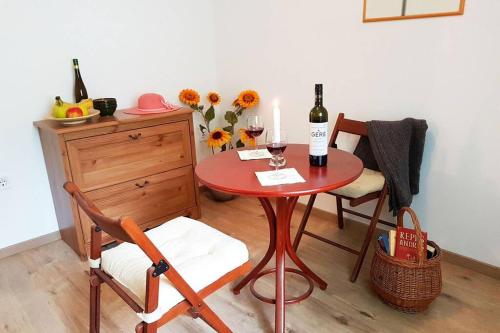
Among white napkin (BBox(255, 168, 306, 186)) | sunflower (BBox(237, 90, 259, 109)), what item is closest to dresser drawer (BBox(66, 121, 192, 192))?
sunflower (BBox(237, 90, 259, 109))

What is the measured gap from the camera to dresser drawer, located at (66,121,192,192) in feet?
7.47

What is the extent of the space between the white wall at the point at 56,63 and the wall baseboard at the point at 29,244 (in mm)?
33

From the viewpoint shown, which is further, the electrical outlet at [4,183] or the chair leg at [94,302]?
the electrical outlet at [4,183]

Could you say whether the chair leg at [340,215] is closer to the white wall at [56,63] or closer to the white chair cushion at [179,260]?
the white chair cushion at [179,260]

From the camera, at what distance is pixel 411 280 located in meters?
1.75

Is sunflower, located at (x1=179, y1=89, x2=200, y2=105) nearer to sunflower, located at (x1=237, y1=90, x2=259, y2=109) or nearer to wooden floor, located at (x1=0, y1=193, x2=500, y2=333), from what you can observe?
sunflower, located at (x1=237, y1=90, x2=259, y2=109)

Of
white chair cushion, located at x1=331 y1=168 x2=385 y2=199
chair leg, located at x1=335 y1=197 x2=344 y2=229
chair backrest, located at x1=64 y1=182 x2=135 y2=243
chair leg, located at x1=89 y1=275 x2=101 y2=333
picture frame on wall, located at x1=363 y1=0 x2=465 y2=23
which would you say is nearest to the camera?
chair backrest, located at x1=64 y1=182 x2=135 y2=243

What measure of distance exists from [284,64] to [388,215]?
133cm

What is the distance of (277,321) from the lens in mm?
1679

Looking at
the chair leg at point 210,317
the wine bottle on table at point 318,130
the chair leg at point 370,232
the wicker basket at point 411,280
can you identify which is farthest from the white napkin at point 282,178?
the chair leg at point 370,232

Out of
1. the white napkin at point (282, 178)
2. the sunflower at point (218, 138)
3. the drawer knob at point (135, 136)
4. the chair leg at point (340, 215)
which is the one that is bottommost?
the chair leg at point (340, 215)

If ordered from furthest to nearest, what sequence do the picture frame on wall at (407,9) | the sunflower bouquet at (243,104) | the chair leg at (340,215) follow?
the sunflower bouquet at (243,104) → the chair leg at (340,215) → the picture frame on wall at (407,9)

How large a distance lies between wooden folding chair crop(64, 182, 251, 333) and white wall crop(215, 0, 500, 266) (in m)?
1.36

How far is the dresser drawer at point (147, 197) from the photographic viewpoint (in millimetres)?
2406
